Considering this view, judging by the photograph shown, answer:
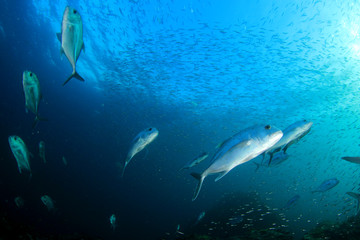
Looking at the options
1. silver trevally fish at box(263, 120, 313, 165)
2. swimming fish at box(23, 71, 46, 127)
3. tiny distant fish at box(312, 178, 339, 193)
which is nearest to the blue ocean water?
tiny distant fish at box(312, 178, 339, 193)

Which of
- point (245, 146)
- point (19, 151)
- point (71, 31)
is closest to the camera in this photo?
point (245, 146)

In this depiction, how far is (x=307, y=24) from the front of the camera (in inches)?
528

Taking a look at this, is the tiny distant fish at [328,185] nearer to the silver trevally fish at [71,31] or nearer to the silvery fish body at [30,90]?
the silver trevally fish at [71,31]

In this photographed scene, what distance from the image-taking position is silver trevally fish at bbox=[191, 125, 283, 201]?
186cm

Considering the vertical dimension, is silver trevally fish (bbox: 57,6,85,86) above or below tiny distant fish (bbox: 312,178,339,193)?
above

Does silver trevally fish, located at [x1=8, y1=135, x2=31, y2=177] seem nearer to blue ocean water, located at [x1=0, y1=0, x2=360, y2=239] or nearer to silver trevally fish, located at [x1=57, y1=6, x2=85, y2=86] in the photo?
silver trevally fish, located at [x1=57, y1=6, x2=85, y2=86]

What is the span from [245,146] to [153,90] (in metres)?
22.3

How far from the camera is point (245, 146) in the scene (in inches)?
74.6

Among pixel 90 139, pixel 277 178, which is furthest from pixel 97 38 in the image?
pixel 277 178

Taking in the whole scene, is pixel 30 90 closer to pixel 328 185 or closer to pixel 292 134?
pixel 292 134

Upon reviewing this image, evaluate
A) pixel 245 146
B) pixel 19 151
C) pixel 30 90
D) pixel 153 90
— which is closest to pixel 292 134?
pixel 245 146

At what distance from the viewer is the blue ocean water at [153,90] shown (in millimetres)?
14312

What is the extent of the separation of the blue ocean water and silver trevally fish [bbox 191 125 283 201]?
31.0ft

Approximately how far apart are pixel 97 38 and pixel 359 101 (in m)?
30.7
